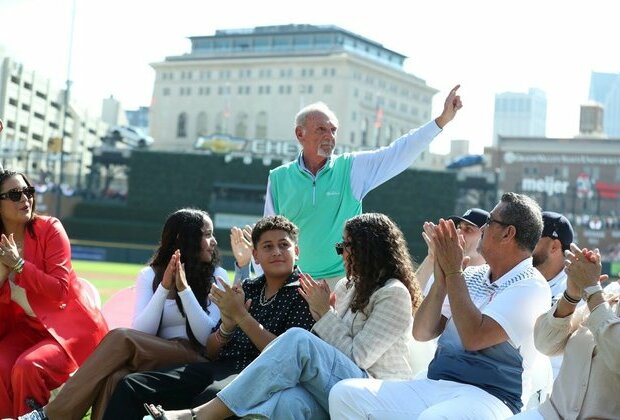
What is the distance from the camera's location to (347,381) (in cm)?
439

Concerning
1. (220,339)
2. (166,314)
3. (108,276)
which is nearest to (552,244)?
(220,339)

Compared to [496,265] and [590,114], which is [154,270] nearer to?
[496,265]

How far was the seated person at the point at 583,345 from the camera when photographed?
12.7 feet

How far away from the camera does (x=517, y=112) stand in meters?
170

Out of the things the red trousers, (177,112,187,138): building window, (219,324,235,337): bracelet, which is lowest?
the red trousers

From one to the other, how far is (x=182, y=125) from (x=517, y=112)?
79.7m

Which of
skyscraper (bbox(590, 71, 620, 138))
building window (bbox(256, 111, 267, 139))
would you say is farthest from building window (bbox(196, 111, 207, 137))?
skyscraper (bbox(590, 71, 620, 138))

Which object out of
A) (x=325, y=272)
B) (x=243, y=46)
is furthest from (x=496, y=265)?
(x=243, y=46)

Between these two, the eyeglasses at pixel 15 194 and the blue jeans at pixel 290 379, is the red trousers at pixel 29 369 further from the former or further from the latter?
the blue jeans at pixel 290 379

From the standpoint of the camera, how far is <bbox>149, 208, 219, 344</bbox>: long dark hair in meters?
5.71

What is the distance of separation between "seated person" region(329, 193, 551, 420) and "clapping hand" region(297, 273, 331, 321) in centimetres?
47

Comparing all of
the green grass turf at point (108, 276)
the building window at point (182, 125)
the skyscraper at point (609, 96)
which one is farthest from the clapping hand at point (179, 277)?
the skyscraper at point (609, 96)

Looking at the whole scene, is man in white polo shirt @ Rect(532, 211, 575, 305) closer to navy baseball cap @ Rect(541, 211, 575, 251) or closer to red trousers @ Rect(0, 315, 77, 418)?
navy baseball cap @ Rect(541, 211, 575, 251)

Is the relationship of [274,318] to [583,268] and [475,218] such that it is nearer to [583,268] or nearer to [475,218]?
[475,218]
